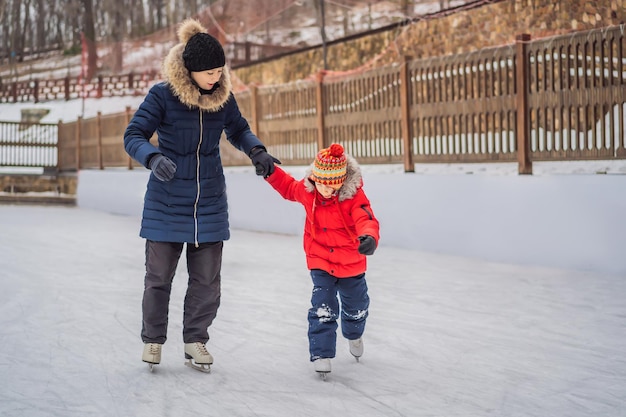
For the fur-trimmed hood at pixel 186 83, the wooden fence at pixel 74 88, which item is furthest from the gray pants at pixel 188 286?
the wooden fence at pixel 74 88

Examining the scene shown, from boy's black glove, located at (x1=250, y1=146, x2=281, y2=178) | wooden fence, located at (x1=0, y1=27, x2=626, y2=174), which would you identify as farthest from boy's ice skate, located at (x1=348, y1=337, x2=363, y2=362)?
wooden fence, located at (x1=0, y1=27, x2=626, y2=174)

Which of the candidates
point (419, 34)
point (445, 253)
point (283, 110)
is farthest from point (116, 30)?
point (445, 253)

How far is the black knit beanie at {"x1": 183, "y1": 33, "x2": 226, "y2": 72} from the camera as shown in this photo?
11.6 ft

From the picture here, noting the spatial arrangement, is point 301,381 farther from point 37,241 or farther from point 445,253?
point 37,241

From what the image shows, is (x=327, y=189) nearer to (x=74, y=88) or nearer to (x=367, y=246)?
(x=367, y=246)

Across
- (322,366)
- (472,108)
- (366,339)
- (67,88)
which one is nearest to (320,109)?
(472,108)

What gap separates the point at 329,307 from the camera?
141 inches

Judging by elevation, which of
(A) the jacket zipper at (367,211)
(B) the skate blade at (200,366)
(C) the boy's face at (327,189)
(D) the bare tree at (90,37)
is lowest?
(B) the skate blade at (200,366)

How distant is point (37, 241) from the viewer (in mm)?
9625

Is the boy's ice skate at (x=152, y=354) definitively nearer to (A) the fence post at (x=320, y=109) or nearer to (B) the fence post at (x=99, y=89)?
(A) the fence post at (x=320, y=109)

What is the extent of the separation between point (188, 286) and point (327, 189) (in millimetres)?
779

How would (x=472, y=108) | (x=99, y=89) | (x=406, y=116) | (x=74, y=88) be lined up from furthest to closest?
(x=74, y=88) → (x=99, y=89) → (x=406, y=116) → (x=472, y=108)

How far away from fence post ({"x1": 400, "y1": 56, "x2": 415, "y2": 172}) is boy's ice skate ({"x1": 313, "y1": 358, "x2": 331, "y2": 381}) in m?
5.50

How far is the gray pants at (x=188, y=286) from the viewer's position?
146 inches
